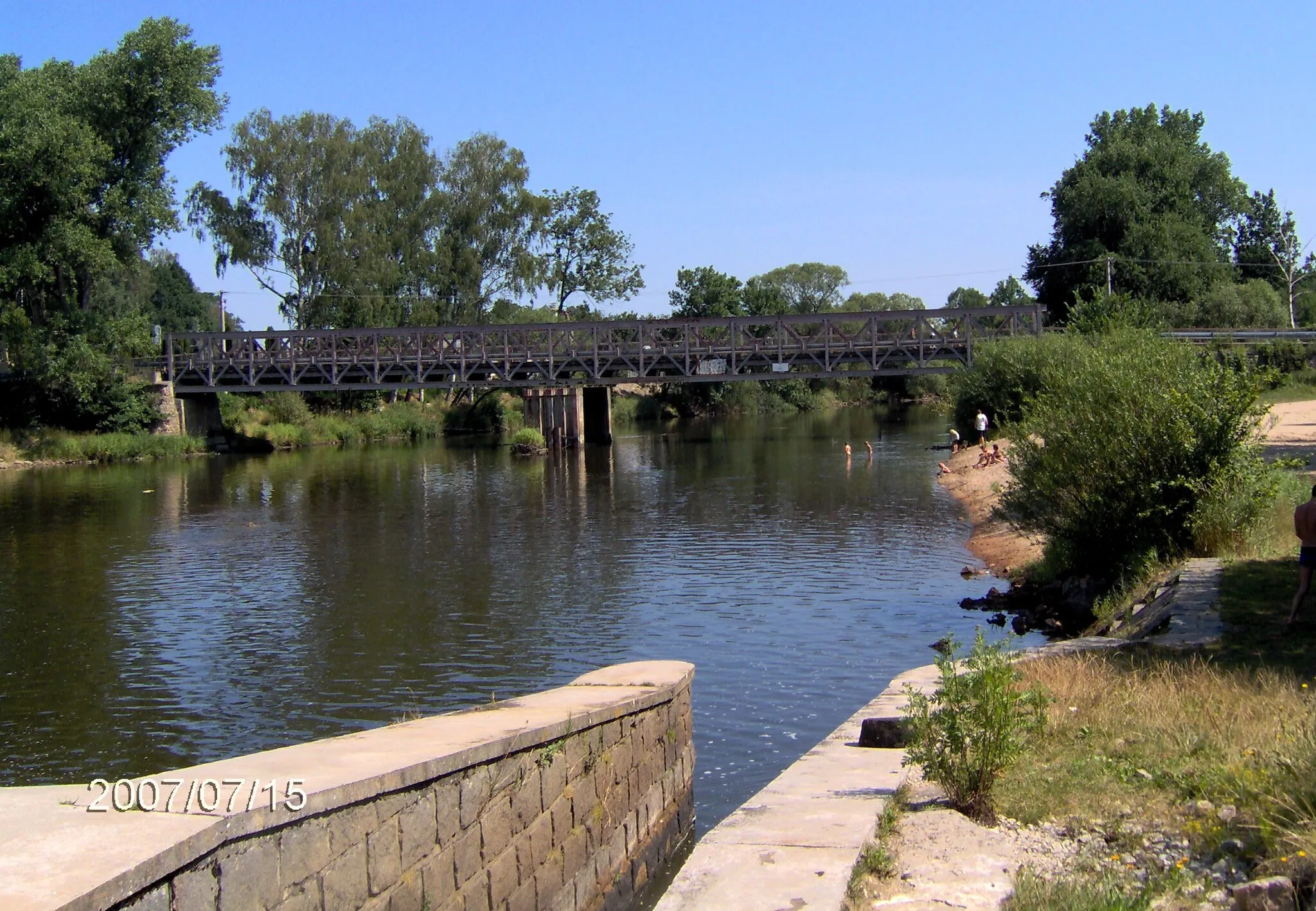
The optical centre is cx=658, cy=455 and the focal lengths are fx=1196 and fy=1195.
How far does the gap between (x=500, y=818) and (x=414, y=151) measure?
7613 cm

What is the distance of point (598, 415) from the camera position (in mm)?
70000

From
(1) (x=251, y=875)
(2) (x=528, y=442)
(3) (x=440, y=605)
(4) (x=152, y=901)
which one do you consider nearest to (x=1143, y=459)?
(3) (x=440, y=605)

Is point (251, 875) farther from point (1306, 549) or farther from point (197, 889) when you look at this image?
point (1306, 549)

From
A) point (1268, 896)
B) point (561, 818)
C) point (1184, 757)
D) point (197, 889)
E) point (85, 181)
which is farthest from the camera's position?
point (85, 181)

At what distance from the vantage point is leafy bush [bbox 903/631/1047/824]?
770 cm

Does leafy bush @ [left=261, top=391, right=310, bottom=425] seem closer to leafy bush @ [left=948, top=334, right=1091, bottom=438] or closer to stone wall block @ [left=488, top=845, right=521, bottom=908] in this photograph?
leafy bush @ [left=948, top=334, right=1091, bottom=438]

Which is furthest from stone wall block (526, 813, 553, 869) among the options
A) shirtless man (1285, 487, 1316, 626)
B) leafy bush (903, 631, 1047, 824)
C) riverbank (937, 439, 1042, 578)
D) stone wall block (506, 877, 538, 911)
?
riverbank (937, 439, 1042, 578)

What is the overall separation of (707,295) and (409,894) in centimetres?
9582

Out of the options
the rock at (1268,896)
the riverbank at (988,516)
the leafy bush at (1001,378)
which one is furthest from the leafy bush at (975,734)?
the leafy bush at (1001,378)

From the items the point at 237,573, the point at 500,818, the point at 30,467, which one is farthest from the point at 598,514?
the point at 30,467

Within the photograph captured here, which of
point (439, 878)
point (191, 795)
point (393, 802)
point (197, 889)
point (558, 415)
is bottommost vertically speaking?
point (439, 878)

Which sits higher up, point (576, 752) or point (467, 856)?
point (576, 752)

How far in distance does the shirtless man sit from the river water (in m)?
4.99

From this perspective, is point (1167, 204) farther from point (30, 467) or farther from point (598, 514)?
point (30, 467)
